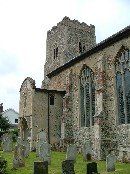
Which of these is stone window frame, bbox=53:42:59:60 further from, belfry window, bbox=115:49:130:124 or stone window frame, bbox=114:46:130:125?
belfry window, bbox=115:49:130:124

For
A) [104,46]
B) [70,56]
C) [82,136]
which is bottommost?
[82,136]

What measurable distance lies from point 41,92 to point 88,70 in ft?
19.0

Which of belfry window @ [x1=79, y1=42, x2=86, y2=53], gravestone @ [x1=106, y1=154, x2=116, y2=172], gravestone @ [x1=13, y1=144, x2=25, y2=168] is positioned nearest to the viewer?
gravestone @ [x1=106, y1=154, x2=116, y2=172]

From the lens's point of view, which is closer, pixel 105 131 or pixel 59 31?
pixel 105 131

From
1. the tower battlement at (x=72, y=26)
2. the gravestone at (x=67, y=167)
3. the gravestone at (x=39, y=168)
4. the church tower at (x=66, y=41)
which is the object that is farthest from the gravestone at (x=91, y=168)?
the tower battlement at (x=72, y=26)

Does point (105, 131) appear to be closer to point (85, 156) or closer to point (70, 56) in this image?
point (85, 156)

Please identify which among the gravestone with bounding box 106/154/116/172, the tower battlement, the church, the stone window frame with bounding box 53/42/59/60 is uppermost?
the tower battlement

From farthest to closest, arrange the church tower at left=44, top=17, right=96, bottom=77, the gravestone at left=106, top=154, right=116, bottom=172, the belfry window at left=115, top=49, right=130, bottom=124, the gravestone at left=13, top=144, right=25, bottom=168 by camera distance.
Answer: the church tower at left=44, top=17, right=96, bottom=77 → the belfry window at left=115, top=49, right=130, bottom=124 → the gravestone at left=13, top=144, right=25, bottom=168 → the gravestone at left=106, top=154, right=116, bottom=172

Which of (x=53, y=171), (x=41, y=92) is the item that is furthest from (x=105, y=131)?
(x=41, y=92)

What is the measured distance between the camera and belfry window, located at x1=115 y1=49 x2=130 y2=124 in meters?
17.7

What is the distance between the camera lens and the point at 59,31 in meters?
36.4

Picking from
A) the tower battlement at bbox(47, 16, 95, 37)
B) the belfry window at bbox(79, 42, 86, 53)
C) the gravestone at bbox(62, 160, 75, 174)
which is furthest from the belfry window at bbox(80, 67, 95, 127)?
the tower battlement at bbox(47, 16, 95, 37)

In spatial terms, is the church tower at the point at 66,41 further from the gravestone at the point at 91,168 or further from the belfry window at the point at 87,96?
the gravestone at the point at 91,168

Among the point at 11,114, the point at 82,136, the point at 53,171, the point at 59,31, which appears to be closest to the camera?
the point at 53,171
